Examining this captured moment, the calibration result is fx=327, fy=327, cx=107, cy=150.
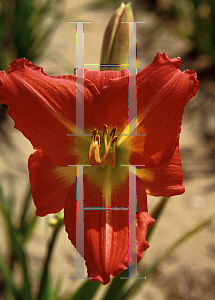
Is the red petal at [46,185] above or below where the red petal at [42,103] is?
below

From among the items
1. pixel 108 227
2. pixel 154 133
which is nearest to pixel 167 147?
pixel 154 133

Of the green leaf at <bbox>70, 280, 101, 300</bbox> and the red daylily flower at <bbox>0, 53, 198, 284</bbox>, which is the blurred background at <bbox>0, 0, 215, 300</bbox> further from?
the red daylily flower at <bbox>0, 53, 198, 284</bbox>

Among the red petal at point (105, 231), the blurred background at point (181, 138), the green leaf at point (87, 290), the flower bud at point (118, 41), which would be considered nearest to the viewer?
the red petal at point (105, 231)

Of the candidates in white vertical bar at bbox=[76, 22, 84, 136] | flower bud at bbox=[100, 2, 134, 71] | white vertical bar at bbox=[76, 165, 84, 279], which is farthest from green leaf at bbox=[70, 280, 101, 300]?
flower bud at bbox=[100, 2, 134, 71]

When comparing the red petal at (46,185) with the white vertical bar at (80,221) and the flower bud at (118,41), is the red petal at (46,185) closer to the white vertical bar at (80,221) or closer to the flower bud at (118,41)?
the white vertical bar at (80,221)

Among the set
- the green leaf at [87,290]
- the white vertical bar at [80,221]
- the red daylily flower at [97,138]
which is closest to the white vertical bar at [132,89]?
the red daylily flower at [97,138]

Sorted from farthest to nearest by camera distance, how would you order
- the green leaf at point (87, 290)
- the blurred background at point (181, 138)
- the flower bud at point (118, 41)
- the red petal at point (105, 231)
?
the blurred background at point (181, 138) → the green leaf at point (87, 290) → the flower bud at point (118, 41) → the red petal at point (105, 231)

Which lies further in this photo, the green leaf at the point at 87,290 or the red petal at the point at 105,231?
the green leaf at the point at 87,290
